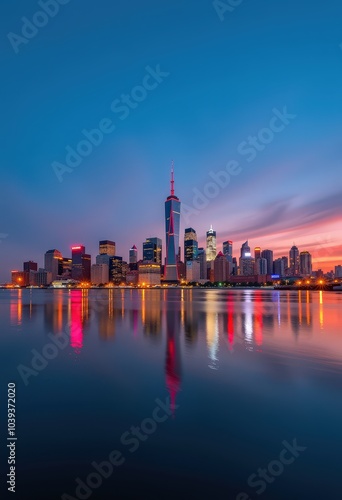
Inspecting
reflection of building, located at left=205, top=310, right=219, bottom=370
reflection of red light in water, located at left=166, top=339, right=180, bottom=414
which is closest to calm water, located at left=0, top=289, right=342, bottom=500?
reflection of red light in water, located at left=166, top=339, right=180, bottom=414

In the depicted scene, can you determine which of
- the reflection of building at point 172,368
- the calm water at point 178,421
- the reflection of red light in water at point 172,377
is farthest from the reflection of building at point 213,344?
the reflection of red light in water at point 172,377

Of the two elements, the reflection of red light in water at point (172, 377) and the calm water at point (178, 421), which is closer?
the calm water at point (178, 421)

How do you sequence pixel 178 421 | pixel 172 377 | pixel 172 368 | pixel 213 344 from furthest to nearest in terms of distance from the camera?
pixel 213 344 < pixel 172 368 < pixel 172 377 < pixel 178 421

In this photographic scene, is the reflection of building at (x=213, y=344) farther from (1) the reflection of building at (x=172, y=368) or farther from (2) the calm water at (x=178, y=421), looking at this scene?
(1) the reflection of building at (x=172, y=368)

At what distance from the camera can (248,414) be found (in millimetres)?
11453

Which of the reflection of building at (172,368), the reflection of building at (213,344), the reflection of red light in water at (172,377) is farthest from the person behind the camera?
the reflection of building at (213,344)

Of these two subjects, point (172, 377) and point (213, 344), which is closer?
point (172, 377)

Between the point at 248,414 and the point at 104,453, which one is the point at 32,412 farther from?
the point at 248,414

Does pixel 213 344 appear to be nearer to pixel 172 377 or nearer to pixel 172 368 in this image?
pixel 172 368

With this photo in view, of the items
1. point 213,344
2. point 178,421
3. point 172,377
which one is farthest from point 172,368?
point 213,344

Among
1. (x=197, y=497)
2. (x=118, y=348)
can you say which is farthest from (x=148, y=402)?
(x=118, y=348)

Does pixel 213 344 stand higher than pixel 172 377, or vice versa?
pixel 172 377

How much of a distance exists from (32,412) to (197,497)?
762 cm

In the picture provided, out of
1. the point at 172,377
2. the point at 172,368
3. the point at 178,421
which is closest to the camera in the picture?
the point at 178,421
